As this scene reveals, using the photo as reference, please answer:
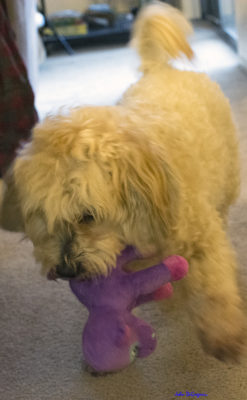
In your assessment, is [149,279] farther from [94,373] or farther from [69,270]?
[94,373]

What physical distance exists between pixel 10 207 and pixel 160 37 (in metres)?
0.82

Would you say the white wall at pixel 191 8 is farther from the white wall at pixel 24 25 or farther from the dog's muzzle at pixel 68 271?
the dog's muzzle at pixel 68 271

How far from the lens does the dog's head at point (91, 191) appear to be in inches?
38.5

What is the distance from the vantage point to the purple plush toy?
1.02 m

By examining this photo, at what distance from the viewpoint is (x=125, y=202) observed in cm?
102

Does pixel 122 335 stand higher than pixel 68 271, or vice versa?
pixel 68 271

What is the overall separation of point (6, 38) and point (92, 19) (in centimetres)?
324

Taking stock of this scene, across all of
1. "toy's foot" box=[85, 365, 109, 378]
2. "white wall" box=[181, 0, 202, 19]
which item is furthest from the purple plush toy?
"white wall" box=[181, 0, 202, 19]

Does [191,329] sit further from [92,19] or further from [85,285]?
[92,19]

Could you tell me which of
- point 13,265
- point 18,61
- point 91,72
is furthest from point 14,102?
point 91,72

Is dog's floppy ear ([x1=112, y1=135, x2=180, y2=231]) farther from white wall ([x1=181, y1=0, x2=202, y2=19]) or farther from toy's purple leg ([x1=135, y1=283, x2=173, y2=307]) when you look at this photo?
white wall ([x1=181, y1=0, x2=202, y2=19])

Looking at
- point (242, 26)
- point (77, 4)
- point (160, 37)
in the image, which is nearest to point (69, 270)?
point (160, 37)

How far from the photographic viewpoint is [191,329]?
1270mm

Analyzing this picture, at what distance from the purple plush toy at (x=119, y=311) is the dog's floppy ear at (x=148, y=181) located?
0.12 metres
